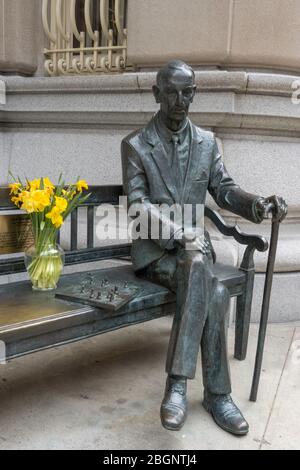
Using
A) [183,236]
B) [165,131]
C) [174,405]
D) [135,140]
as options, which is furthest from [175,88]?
[174,405]

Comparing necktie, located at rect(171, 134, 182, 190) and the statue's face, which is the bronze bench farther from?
the statue's face

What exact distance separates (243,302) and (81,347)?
4.00ft

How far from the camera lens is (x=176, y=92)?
Answer: 3010mm

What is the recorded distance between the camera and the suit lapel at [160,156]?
326 centimetres

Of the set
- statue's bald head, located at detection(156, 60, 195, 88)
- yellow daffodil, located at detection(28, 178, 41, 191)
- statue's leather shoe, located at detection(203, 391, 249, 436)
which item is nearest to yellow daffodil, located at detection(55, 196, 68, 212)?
yellow daffodil, located at detection(28, 178, 41, 191)

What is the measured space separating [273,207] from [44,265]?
4.46 ft

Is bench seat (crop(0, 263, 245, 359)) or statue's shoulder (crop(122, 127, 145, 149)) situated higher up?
statue's shoulder (crop(122, 127, 145, 149))

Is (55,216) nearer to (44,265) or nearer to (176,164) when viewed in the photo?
(44,265)

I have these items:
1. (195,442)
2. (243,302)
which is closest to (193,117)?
(243,302)

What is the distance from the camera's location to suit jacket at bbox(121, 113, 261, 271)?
3252mm

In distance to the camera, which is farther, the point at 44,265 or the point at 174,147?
the point at 174,147

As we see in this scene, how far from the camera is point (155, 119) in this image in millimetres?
3311

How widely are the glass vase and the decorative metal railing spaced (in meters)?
2.54

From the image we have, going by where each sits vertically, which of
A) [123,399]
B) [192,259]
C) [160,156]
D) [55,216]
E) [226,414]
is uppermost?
[160,156]
